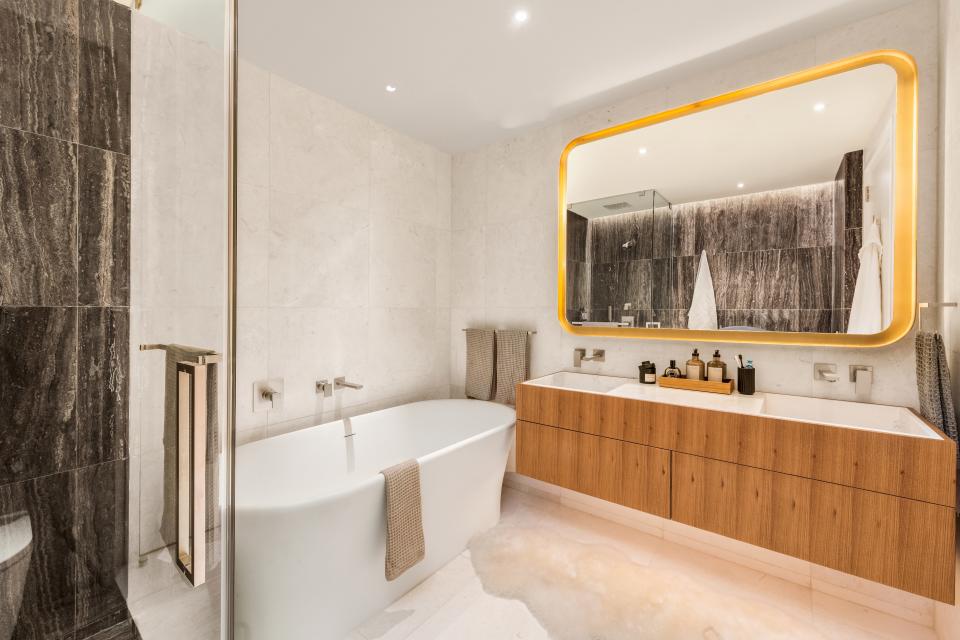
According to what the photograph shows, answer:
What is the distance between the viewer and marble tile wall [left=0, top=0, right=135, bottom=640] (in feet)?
3.19

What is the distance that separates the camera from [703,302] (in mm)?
2086

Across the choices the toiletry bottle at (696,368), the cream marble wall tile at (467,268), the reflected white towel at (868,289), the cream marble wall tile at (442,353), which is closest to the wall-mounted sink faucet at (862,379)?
the reflected white towel at (868,289)

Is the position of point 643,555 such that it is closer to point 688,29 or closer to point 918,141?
point 918,141

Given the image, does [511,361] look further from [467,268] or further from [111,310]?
[111,310]

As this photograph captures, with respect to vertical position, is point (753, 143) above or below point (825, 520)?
above

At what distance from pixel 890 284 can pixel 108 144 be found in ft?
8.73

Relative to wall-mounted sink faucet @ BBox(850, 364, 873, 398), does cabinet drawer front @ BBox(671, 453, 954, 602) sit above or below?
below

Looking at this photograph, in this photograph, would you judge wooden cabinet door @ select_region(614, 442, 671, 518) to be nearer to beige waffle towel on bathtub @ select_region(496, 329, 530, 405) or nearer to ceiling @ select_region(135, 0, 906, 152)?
beige waffle towel on bathtub @ select_region(496, 329, 530, 405)

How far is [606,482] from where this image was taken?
1951 mm

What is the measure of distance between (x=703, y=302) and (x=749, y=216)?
0.45 meters

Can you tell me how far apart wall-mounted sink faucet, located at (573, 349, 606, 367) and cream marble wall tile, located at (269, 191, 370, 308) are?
136 cm

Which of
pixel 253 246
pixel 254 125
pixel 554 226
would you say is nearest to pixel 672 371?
pixel 554 226

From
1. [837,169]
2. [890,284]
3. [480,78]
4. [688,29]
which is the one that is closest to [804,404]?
[890,284]

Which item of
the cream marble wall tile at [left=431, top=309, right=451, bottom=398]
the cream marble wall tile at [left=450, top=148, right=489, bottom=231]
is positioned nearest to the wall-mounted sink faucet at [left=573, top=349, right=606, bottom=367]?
the cream marble wall tile at [left=431, top=309, right=451, bottom=398]
